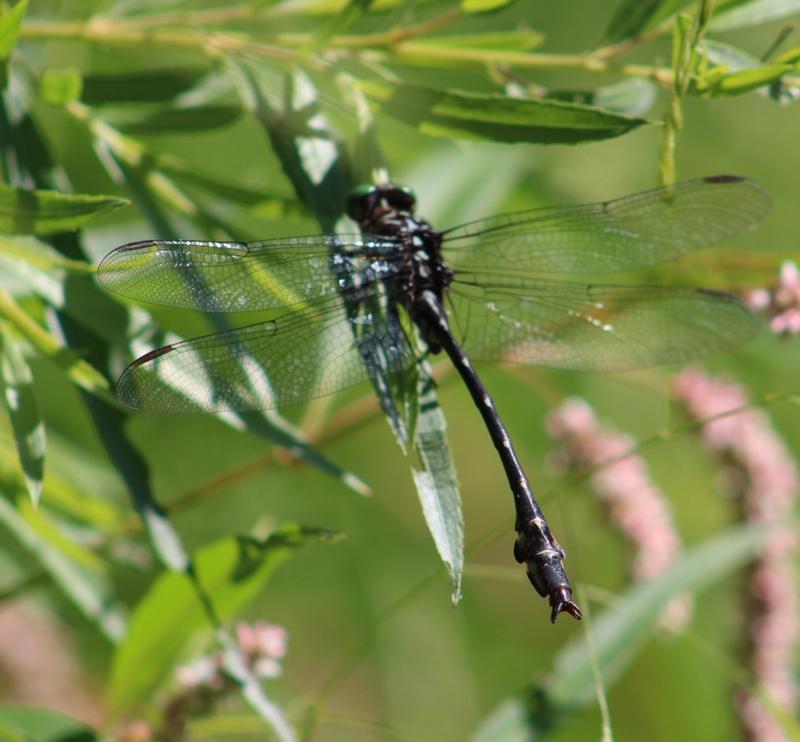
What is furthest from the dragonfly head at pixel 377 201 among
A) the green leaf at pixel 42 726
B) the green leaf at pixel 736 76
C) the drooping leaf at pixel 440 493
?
the green leaf at pixel 42 726

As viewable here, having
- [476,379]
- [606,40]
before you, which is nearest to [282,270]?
[476,379]

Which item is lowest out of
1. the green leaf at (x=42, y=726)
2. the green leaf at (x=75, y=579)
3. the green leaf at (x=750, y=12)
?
the green leaf at (x=42, y=726)

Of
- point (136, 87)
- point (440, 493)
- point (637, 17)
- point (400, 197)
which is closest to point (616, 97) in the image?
point (637, 17)

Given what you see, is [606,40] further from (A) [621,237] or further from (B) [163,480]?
(B) [163,480]

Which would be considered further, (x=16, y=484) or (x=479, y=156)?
(x=479, y=156)

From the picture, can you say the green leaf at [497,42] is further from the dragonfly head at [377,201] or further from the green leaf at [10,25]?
the green leaf at [10,25]

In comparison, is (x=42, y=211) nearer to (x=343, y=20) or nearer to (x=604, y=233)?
(x=343, y=20)
